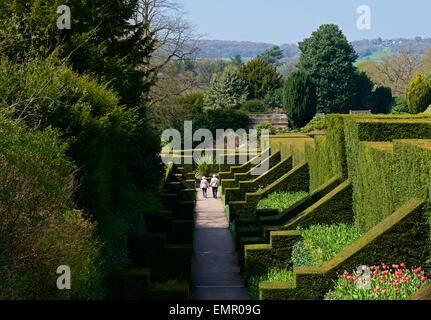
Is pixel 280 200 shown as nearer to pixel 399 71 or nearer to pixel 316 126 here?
pixel 316 126

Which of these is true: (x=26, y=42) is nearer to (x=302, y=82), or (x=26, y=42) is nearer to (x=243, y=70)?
(x=302, y=82)

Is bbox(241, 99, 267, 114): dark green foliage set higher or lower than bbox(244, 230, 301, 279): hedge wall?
higher

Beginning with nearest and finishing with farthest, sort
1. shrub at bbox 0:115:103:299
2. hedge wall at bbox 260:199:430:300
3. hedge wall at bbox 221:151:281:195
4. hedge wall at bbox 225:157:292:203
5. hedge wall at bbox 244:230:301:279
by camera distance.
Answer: shrub at bbox 0:115:103:299
hedge wall at bbox 260:199:430:300
hedge wall at bbox 244:230:301:279
hedge wall at bbox 225:157:292:203
hedge wall at bbox 221:151:281:195

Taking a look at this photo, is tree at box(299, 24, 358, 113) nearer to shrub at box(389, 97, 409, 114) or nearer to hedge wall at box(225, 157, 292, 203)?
shrub at box(389, 97, 409, 114)

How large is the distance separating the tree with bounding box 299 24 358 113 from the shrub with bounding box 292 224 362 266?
171 ft

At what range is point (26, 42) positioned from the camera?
51.2 ft

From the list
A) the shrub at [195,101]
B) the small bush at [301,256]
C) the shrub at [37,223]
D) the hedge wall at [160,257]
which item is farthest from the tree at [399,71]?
the shrub at [37,223]

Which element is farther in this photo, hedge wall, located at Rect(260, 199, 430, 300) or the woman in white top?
the woman in white top

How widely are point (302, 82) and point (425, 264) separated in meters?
50.7

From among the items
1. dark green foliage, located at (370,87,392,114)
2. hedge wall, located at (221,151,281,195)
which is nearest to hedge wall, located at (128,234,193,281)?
hedge wall, located at (221,151,281,195)

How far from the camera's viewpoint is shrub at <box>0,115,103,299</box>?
8.29m

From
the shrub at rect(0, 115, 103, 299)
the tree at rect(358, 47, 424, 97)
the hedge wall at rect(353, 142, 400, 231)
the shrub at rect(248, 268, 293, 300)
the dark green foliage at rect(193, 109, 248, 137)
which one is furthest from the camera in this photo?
the tree at rect(358, 47, 424, 97)

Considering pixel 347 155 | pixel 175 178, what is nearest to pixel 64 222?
pixel 347 155

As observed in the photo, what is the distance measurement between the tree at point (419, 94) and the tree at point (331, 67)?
13.1 m
